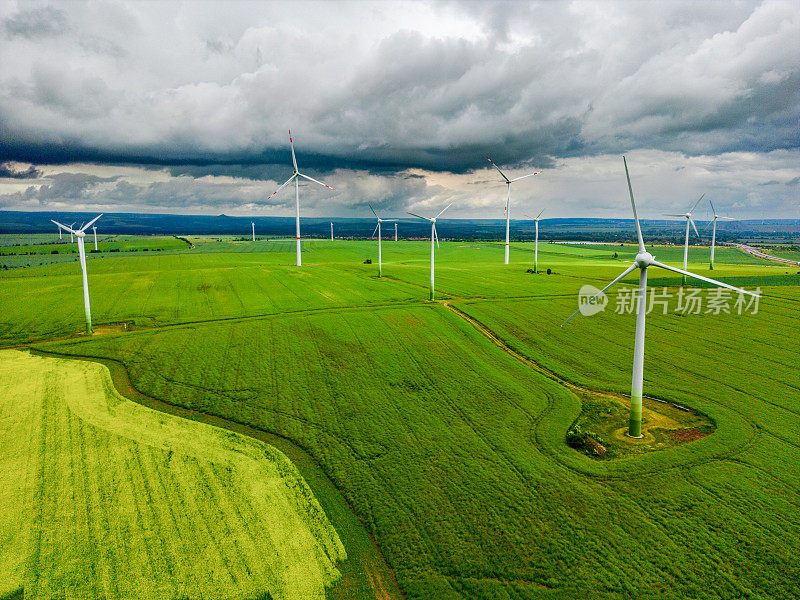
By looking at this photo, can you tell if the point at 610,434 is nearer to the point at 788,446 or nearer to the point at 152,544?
the point at 788,446

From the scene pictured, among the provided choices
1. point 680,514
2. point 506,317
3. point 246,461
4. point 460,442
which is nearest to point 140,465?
point 246,461

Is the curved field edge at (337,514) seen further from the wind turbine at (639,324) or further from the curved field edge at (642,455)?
the wind turbine at (639,324)

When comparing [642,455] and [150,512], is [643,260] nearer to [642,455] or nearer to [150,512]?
[642,455]
